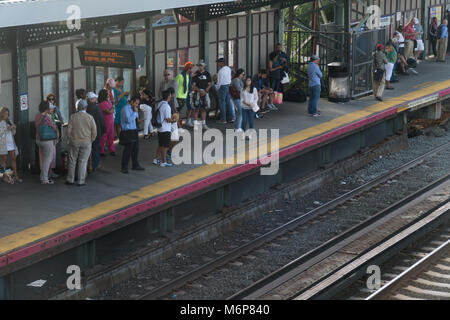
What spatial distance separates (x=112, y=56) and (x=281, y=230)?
412 centimetres

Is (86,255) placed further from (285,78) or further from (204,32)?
(285,78)

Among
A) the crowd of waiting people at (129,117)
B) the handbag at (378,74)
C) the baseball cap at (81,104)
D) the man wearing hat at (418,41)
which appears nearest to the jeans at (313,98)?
the crowd of waiting people at (129,117)

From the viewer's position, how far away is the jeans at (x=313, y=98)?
20275mm

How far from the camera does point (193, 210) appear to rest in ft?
49.4

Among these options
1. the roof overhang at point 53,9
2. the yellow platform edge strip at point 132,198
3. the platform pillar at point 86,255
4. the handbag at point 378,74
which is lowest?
the platform pillar at point 86,255

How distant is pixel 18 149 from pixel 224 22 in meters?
7.22

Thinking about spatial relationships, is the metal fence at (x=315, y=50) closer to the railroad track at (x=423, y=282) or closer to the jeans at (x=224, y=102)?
the jeans at (x=224, y=102)

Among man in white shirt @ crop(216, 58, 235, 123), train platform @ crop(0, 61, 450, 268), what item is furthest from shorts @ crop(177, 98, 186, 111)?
man in white shirt @ crop(216, 58, 235, 123)

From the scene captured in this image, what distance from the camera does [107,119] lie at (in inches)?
633

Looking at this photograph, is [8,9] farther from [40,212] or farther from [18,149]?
[18,149]

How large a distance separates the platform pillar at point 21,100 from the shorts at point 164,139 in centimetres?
223

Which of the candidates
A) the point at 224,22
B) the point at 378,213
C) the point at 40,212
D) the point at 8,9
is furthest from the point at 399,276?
Result: the point at 224,22

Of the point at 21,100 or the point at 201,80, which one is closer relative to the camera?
the point at 21,100

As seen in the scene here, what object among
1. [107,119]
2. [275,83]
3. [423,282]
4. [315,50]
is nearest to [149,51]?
[107,119]
